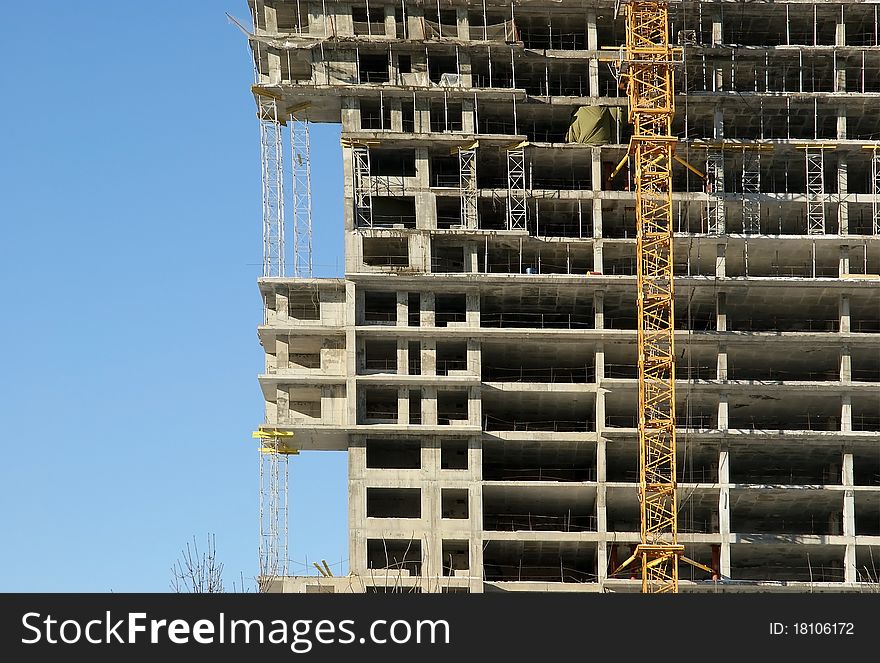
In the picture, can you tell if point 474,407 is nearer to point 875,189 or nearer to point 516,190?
point 516,190

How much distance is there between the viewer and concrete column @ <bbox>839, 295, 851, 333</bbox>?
114 m

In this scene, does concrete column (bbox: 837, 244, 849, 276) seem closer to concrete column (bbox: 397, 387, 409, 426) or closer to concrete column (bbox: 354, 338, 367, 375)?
concrete column (bbox: 397, 387, 409, 426)

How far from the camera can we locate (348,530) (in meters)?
109

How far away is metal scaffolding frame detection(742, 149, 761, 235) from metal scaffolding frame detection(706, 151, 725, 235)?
4.86 feet

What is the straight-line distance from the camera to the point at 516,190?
115 metres

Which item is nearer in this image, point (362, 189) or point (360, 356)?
point (360, 356)

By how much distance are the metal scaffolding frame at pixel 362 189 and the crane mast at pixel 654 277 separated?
1615 cm

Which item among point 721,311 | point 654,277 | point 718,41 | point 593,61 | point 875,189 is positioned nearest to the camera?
point 654,277

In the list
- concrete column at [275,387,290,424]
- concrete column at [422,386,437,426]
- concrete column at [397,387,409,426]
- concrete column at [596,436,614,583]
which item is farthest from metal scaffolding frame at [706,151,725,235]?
concrete column at [275,387,290,424]

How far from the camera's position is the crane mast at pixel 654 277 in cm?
10856

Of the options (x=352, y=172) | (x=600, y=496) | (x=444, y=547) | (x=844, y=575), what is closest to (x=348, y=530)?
(x=444, y=547)

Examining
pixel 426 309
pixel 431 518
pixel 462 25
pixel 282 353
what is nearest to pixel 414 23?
pixel 462 25
